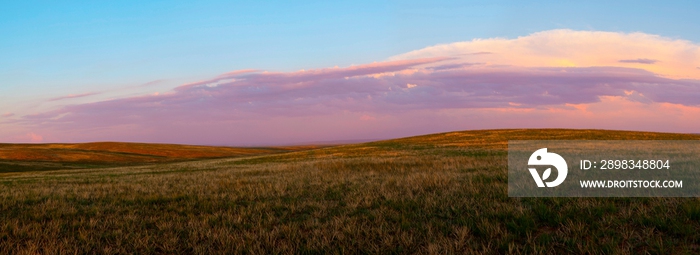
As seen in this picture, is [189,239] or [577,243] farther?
[189,239]

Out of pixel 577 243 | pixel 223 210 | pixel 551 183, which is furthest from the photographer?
pixel 551 183

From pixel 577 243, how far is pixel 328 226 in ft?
13.2

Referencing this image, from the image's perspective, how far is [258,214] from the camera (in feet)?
27.6

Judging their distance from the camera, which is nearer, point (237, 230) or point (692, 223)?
point (692, 223)

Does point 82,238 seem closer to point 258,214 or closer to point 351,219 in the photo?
point 258,214

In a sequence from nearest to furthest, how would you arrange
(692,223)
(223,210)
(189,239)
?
(692,223) < (189,239) < (223,210)

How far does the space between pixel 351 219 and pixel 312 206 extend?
1920mm

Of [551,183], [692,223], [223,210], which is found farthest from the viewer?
[551,183]

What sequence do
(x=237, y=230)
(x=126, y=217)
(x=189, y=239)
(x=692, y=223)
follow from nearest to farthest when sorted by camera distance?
(x=692, y=223) < (x=189, y=239) < (x=237, y=230) < (x=126, y=217)

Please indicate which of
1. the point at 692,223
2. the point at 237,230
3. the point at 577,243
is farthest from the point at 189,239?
the point at 692,223

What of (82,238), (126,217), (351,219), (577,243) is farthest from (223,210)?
(577,243)

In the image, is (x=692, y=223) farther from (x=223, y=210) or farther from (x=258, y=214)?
(x=223, y=210)

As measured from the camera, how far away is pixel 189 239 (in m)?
6.66

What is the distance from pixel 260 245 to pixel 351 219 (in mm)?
1885
